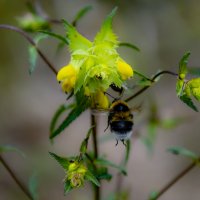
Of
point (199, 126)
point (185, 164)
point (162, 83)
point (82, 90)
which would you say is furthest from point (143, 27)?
point (82, 90)

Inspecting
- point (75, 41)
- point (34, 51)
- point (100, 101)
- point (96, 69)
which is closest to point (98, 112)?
point (100, 101)

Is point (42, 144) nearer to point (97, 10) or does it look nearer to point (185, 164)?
point (185, 164)

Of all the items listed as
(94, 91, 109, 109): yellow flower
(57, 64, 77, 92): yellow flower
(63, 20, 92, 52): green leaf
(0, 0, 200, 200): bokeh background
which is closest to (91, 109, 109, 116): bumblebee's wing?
(94, 91, 109, 109): yellow flower

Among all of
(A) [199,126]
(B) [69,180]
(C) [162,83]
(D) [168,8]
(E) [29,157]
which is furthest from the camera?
(D) [168,8]

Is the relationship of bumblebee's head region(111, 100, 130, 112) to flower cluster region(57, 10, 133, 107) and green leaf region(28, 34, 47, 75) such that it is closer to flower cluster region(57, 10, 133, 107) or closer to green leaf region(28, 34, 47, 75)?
flower cluster region(57, 10, 133, 107)

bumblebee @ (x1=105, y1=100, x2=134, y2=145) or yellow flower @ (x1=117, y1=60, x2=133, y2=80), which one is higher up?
yellow flower @ (x1=117, y1=60, x2=133, y2=80)

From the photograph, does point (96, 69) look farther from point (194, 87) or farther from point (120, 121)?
point (194, 87)

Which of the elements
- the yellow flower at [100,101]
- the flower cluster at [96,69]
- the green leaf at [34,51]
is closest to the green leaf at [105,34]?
the flower cluster at [96,69]
